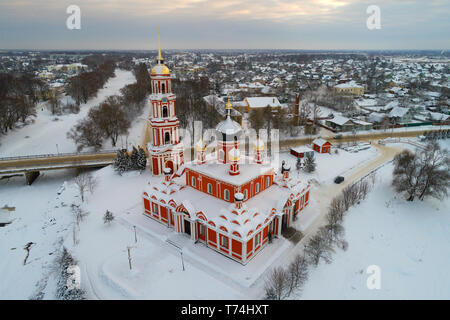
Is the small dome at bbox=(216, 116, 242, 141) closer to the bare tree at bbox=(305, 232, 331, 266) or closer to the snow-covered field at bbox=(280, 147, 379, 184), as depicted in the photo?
the bare tree at bbox=(305, 232, 331, 266)

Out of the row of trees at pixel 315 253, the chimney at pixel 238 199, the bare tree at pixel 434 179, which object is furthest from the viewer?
the bare tree at pixel 434 179

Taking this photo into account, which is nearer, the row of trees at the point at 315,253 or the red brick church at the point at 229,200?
the row of trees at the point at 315,253

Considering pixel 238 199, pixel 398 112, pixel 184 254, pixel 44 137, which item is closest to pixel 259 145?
pixel 238 199

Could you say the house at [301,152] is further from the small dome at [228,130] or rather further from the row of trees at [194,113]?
the small dome at [228,130]

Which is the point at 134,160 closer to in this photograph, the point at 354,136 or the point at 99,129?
the point at 99,129

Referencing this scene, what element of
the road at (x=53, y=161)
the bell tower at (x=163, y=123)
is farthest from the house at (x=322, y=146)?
the road at (x=53, y=161)
